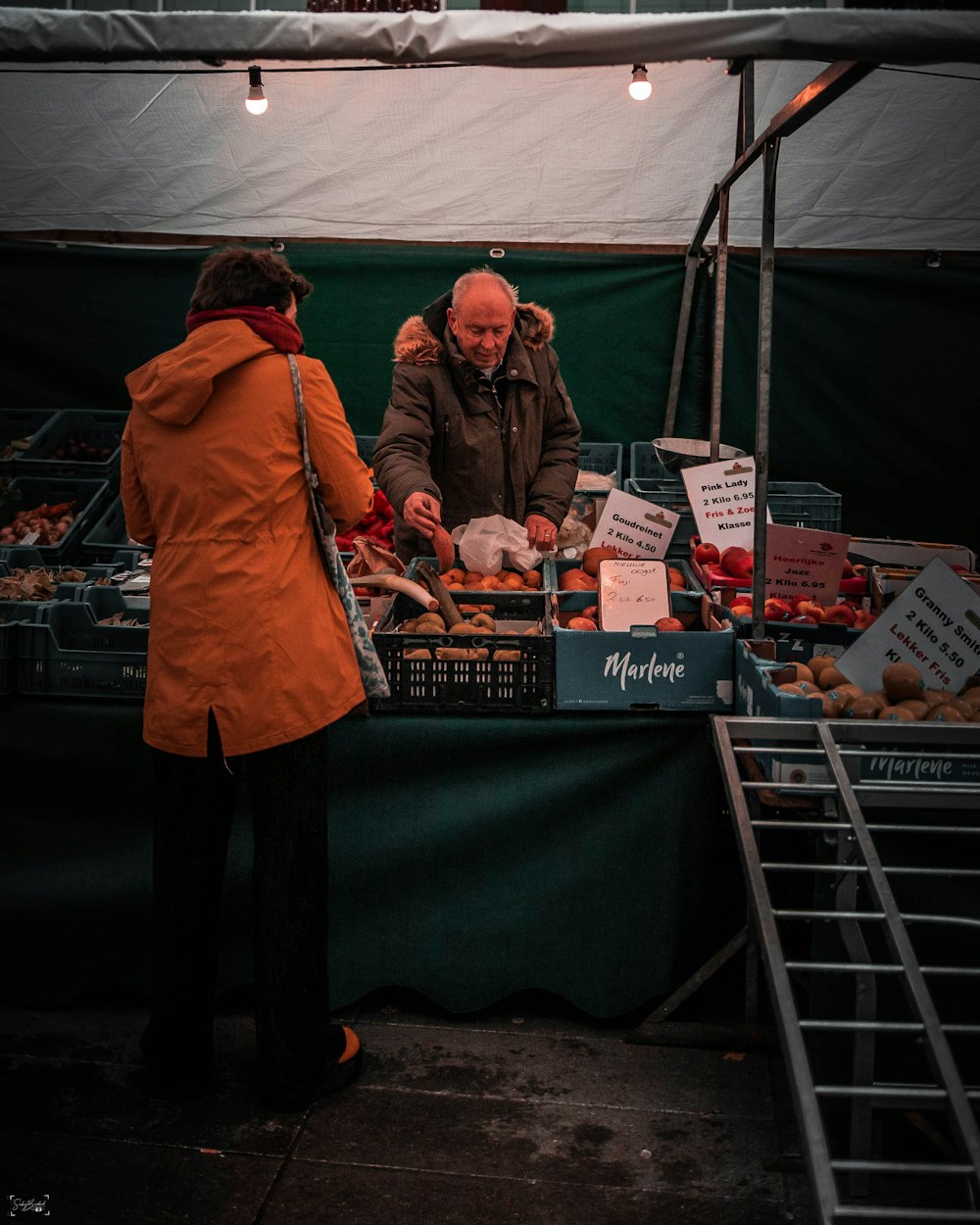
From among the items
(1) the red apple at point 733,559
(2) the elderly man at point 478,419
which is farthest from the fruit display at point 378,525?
(1) the red apple at point 733,559

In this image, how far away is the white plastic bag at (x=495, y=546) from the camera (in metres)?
4.09

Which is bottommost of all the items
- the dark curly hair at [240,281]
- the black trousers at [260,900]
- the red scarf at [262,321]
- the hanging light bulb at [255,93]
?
the black trousers at [260,900]

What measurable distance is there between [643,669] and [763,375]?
85cm

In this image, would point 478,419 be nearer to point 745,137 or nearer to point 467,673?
point 745,137

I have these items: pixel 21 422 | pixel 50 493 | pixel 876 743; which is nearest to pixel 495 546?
pixel 876 743

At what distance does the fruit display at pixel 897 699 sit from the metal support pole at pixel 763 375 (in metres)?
0.32

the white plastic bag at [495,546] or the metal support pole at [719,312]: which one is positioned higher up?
the metal support pole at [719,312]

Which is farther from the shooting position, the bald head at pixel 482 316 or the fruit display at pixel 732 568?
the bald head at pixel 482 316

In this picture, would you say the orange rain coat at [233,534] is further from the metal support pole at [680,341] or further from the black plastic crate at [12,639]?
the metal support pole at [680,341]

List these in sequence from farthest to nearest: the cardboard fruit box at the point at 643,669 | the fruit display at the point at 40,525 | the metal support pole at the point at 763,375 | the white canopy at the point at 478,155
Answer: the white canopy at the point at 478,155, the fruit display at the point at 40,525, the cardboard fruit box at the point at 643,669, the metal support pole at the point at 763,375

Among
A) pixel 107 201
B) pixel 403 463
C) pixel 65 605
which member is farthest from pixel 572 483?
pixel 107 201

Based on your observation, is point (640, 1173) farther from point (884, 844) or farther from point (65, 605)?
point (65, 605)

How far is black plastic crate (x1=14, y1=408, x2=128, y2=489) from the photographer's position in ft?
19.3

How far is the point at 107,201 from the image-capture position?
617 centimetres
